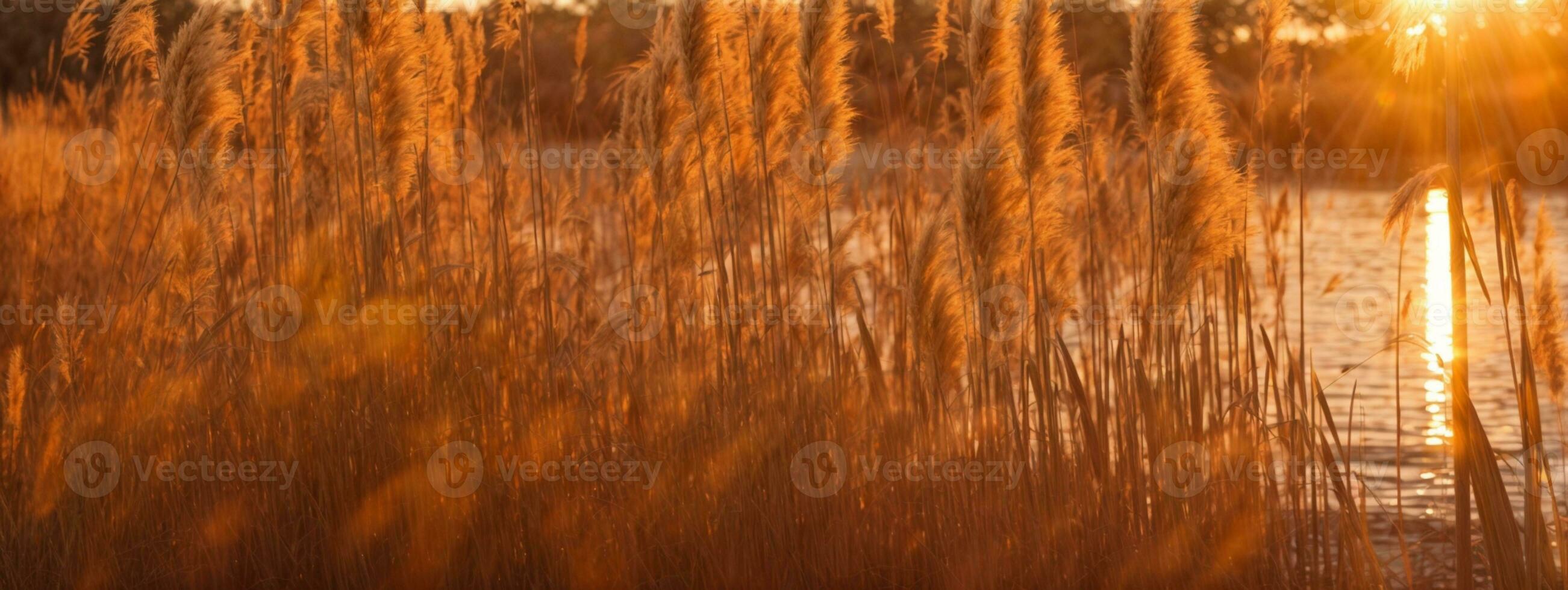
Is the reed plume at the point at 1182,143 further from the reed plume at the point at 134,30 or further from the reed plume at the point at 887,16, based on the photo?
the reed plume at the point at 134,30

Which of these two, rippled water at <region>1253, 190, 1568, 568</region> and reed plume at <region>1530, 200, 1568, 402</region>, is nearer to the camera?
reed plume at <region>1530, 200, 1568, 402</region>

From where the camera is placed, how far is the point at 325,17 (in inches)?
134

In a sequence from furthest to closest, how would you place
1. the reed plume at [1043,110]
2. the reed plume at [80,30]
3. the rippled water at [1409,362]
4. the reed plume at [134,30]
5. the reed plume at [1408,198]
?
the rippled water at [1409,362], the reed plume at [80,30], the reed plume at [134,30], the reed plume at [1043,110], the reed plume at [1408,198]

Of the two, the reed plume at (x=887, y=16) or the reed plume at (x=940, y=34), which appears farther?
the reed plume at (x=887, y=16)

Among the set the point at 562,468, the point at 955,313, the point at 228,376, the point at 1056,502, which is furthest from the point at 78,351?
the point at 1056,502

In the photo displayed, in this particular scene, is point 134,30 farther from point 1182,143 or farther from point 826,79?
point 1182,143

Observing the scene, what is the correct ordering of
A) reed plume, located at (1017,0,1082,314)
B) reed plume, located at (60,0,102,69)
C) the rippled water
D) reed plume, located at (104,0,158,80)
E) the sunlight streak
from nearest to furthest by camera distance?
1. reed plume, located at (1017,0,1082,314)
2. reed plume, located at (104,0,158,80)
3. reed plume, located at (60,0,102,69)
4. the rippled water
5. the sunlight streak

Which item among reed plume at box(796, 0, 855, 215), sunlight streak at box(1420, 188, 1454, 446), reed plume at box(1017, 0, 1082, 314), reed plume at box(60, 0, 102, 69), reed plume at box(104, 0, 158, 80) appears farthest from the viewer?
sunlight streak at box(1420, 188, 1454, 446)

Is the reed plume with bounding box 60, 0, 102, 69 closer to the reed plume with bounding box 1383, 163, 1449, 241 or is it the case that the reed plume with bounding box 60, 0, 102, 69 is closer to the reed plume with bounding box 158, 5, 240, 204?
the reed plume with bounding box 158, 5, 240, 204

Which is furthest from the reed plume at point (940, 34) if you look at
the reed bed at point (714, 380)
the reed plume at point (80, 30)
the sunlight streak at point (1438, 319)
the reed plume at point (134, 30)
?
the reed plume at point (80, 30)

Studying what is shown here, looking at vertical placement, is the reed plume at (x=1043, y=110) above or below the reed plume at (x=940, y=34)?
below

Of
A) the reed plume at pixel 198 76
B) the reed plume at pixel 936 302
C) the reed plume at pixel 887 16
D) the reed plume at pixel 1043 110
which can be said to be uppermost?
the reed plume at pixel 887 16

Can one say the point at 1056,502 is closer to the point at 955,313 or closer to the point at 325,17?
the point at 955,313

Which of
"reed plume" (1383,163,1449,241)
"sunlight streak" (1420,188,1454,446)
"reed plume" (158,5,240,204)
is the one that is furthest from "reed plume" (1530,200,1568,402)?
"reed plume" (158,5,240,204)
